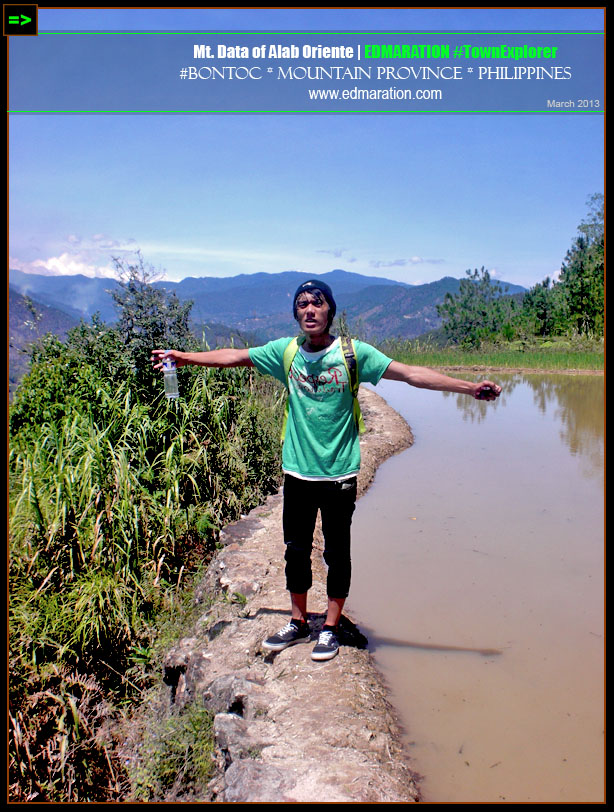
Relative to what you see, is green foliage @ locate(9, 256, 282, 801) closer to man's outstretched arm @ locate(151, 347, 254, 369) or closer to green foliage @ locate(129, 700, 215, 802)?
green foliage @ locate(129, 700, 215, 802)

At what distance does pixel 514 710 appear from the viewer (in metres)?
2.61

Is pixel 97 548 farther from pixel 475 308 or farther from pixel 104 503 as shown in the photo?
pixel 475 308

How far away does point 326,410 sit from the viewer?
8.14ft

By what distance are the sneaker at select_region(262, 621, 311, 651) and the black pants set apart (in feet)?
0.71

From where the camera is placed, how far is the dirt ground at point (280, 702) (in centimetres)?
201

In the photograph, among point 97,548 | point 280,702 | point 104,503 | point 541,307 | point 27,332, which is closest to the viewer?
point 280,702

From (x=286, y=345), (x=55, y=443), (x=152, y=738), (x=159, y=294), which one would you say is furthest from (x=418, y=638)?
(x=159, y=294)

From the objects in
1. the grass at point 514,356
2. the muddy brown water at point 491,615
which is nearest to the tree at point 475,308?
the grass at point 514,356

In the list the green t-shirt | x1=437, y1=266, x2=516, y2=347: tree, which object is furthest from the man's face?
x1=437, y1=266, x2=516, y2=347: tree

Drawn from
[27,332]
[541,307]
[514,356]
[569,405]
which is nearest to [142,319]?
[27,332]

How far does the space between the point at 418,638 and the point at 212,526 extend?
5.09ft

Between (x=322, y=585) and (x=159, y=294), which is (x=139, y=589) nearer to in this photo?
(x=322, y=585)

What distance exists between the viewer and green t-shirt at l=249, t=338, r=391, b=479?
8.13 feet

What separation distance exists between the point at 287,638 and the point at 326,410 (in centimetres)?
109
